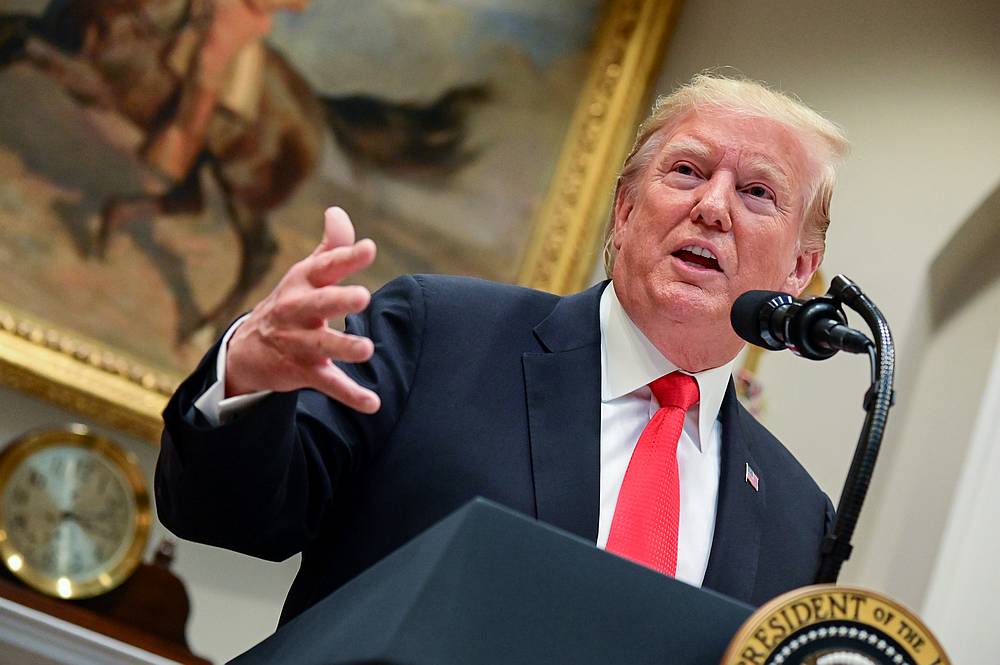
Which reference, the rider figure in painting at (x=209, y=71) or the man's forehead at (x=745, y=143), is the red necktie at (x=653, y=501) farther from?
the rider figure in painting at (x=209, y=71)

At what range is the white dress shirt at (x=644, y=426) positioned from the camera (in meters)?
2.10

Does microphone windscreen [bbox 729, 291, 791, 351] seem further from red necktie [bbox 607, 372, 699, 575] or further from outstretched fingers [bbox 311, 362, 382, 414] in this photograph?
outstretched fingers [bbox 311, 362, 382, 414]

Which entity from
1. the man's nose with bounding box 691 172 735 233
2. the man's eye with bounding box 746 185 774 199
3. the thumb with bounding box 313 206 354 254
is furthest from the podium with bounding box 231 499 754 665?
the man's eye with bounding box 746 185 774 199

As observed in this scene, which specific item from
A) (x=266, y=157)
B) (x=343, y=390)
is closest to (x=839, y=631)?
(x=343, y=390)

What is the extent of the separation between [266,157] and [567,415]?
3205mm

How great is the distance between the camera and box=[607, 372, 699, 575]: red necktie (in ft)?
6.36

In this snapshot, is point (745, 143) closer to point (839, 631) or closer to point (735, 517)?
point (735, 517)

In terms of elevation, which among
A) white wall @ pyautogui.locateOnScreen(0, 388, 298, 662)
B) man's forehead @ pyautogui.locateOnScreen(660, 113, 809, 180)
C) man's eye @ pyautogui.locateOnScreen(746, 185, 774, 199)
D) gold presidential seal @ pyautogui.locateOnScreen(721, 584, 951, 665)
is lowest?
white wall @ pyautogui.locateOnScreen(0, 388, 298, 662)

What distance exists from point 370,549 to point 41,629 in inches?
99.7

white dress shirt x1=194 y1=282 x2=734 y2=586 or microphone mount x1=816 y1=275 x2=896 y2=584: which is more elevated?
microphone mount x1=816 y1=275 x2=896 y2=584

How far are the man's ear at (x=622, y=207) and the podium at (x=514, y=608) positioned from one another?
4.57ft

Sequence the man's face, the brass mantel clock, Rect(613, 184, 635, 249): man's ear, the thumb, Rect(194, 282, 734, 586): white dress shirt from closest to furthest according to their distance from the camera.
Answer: the thumb
Rect(194, 282, 734, 586): white dress shirt
the man's face
Rect(613, 184, 635, 249): man's ear
the brass mantel clock

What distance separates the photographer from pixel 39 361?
4566 mm

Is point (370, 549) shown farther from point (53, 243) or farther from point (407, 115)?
point (407, 115)
